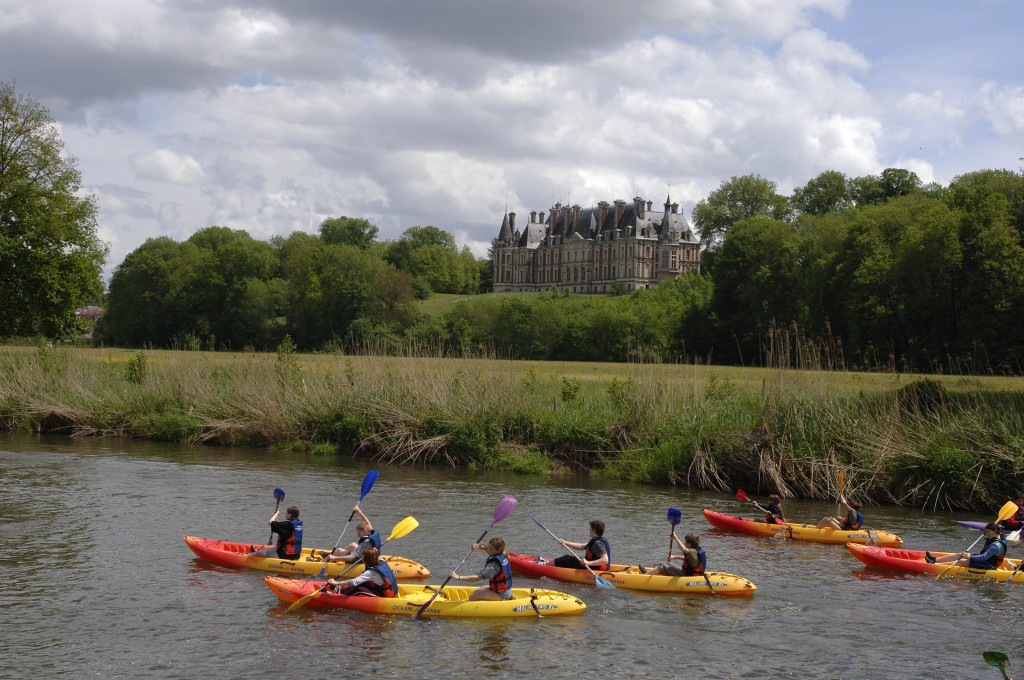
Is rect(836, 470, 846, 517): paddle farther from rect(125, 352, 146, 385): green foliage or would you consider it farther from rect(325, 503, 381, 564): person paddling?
rect(125, 352, 146, 385): green foliage

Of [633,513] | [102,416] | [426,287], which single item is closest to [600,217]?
[426,287]

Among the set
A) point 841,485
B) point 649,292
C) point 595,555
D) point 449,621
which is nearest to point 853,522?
point 841,485

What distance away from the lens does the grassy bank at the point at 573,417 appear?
2319 cm

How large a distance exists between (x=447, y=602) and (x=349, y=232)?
119730mm

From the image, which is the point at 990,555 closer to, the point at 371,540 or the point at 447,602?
the point at 447,602

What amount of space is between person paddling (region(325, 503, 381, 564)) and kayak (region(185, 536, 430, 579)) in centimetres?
12

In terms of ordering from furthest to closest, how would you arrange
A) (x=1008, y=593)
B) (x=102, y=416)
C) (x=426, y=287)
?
(x=426, y=287) < (x=102, y=416) < (x=1008, y=593)

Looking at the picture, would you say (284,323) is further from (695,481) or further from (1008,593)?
(1008,593)

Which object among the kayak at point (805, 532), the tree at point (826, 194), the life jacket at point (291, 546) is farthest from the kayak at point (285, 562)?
the tree at point (826, 194)

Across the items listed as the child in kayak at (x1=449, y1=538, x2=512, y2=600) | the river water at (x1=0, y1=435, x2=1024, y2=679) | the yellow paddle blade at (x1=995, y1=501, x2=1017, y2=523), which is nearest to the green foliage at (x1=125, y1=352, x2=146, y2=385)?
the river water at (x1=0, y1=435, x2=1024, y2=679)

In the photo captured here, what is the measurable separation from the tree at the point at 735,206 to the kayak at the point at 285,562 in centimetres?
8436

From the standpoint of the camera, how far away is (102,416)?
34.0 metres

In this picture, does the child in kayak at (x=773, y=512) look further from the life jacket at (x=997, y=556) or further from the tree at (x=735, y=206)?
the tree at (x=735, y=206)

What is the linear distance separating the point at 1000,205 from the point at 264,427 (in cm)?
3785
